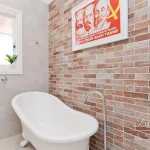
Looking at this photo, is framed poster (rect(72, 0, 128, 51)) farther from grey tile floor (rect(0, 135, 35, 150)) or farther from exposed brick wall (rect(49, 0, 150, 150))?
grey tile floor (rect(0, 135, 35, 150))

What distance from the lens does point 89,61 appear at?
1.69 metres

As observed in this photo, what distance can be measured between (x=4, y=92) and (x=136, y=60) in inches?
77.1

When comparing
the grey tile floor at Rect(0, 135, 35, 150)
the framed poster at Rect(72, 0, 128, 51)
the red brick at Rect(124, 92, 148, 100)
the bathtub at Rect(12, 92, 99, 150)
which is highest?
the framed poster at Rect(72, 0, 128, 51)

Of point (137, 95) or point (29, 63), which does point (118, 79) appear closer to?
point (137, 95)

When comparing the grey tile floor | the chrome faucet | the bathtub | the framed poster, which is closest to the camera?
the bathtub

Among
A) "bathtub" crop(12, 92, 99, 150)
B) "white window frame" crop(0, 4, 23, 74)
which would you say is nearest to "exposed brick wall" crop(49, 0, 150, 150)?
"bathtub" crop(12, 92, 99, 150)

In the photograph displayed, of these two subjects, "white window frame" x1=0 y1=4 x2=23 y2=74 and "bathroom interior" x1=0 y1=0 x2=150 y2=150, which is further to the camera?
Result: "white window frame" x1=0 y1=4 x2=23 y2=74

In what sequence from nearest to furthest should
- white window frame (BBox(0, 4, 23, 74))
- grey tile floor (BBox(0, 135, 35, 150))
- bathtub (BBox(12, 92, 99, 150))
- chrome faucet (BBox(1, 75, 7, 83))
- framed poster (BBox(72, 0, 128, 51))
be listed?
1. bathtub (BBox(12, 92, 99, 150))
2. framed poster (BBox(72, 0, 128, 51))
3. grey tile floor (BBox(0, 135, 35, 150))
4. chrome faucet (BBox(1, 75, 7, 83))
5. white window frame (BBox(0, 4, 23, 74))

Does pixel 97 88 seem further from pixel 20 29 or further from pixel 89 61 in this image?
pixel 20 29

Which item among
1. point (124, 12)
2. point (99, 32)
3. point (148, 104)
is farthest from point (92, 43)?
point (148, 104)

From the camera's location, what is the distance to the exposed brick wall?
3.77ft

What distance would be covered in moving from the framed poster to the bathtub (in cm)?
90

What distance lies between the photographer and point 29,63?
92.4 inches

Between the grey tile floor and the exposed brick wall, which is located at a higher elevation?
the exposed brick wall
